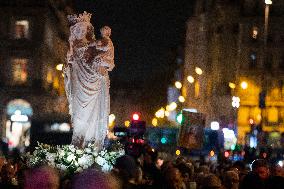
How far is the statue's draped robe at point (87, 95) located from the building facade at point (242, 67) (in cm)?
5339

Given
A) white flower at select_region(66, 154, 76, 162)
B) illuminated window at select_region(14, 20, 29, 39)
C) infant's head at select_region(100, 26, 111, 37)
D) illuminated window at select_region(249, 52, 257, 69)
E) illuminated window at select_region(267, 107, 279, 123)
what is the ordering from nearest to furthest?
1. white flower at select_region(66, 154, 76, 162)
2. infant's head at select_region(100, 26, 111, 37)
3. illuminated window at select_region(14, 20, 29, 39)
4. illuminated window at select_region(267, 107, 279, 123)
5. illuminated window at select_region(249, 52, 257, 69)

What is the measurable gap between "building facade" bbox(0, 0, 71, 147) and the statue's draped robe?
171 feet

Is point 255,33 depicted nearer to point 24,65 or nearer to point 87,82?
point 24,65

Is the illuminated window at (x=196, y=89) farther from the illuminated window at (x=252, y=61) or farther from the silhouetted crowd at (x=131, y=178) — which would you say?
the silhouetted crowd at (x=131, y=178)

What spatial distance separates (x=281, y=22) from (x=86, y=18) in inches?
2606

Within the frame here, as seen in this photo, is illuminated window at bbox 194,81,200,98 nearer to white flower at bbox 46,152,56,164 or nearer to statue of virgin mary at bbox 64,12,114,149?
statue of virgin mary at bbox 64,12,114,149

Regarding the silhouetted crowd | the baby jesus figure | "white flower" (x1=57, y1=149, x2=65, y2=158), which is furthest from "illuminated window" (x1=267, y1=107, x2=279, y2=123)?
"white flower" (x1=57, y1=149, x2=65, y2=158)

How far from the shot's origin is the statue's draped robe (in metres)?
15.9

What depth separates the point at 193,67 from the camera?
101750 millimetres

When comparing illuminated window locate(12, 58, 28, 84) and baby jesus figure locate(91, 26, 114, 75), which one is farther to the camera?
illuminated window locate(12, 58, 28, 84)

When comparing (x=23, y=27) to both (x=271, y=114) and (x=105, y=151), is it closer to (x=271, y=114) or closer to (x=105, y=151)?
(x=271, y=114)

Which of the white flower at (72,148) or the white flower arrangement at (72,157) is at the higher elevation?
the white flower at (72,148)

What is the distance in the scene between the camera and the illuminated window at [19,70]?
71.2 m

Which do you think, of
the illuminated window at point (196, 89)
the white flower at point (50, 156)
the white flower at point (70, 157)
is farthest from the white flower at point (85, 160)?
the illuminated window at point (196, 89)
